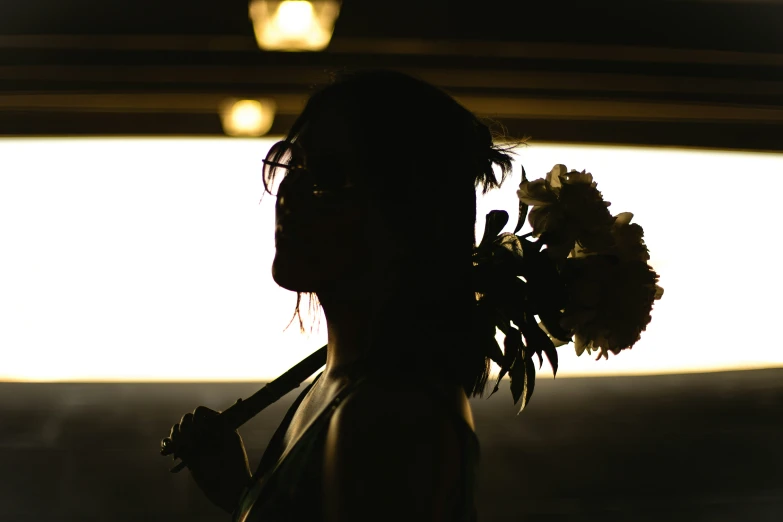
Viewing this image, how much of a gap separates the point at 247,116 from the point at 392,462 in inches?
132

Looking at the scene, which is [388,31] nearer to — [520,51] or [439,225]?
[520,51]

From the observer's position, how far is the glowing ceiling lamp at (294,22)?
9.40ft

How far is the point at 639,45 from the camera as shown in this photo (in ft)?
10.6

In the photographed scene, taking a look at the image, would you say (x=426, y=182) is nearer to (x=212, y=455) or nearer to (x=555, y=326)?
(x=555, y=326)

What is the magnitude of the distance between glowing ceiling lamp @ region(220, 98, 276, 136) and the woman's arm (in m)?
3.19

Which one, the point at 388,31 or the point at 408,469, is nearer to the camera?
the point at 408,469

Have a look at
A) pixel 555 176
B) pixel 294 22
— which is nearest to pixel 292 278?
pixel 555 176

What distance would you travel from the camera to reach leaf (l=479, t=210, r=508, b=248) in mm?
974

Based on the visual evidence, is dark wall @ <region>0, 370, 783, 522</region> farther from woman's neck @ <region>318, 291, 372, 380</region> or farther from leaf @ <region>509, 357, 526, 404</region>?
woman's neck @ <region>318, 291, 372, 380</region>

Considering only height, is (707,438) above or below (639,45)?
below

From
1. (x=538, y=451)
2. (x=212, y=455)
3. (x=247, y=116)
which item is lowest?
(x=538, y=451)

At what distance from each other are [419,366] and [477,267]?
25cm

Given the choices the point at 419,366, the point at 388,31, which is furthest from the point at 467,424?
the point at 388,31

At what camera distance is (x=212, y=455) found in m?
1.03
